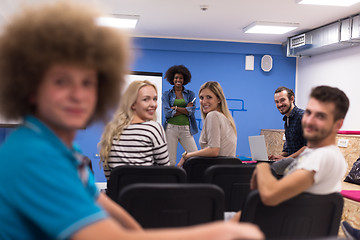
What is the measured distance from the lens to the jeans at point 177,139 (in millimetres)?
5387

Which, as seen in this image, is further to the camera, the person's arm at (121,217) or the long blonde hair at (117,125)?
the long blonde hair at (117,125)

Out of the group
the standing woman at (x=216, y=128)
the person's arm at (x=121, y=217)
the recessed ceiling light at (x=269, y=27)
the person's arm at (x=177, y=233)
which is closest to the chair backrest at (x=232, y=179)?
the standing woman at (x=216, y=128)

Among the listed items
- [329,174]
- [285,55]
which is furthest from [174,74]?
[329,174]

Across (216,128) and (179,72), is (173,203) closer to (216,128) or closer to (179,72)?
(216,128)

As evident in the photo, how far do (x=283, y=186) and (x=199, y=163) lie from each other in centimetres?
137

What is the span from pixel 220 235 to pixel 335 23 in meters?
5.94

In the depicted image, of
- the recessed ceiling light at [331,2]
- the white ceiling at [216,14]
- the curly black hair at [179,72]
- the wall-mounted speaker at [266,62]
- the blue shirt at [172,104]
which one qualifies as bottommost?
the blue shirt at [172,104]

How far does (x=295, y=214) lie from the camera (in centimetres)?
142

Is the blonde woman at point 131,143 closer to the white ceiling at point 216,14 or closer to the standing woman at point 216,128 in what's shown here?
the standing woman at point 216,128

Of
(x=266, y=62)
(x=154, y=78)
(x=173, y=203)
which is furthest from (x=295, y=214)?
(x=266, y=62)

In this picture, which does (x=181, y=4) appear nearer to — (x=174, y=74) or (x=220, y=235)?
(x=174, y=74)

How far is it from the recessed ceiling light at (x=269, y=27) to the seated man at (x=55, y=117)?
544 centimetres

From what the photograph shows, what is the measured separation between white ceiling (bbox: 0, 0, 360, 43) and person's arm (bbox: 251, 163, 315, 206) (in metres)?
3.92

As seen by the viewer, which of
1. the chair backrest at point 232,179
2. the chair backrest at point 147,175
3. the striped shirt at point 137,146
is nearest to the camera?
the chair backrest at point 147,175
